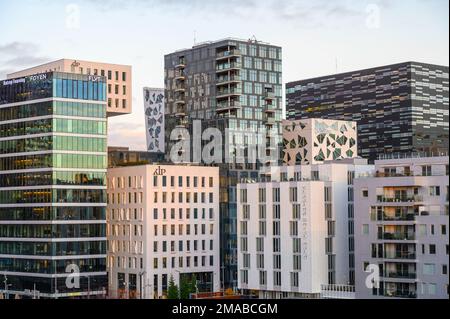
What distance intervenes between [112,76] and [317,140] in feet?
34.2

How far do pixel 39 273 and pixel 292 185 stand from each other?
8991mm

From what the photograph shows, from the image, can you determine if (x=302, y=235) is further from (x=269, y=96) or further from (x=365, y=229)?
(x=269, y=96)

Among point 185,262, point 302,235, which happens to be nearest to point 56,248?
point 185,262

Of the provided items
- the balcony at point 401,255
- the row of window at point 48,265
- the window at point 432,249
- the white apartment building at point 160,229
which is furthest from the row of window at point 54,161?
the window at point 432,249

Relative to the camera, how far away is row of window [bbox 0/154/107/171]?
2997 centimetres

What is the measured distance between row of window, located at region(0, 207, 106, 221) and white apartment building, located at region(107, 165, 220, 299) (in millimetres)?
1885

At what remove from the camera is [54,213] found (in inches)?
1172

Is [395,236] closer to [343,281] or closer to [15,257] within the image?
[343,281]

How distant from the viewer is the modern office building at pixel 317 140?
40.8 m

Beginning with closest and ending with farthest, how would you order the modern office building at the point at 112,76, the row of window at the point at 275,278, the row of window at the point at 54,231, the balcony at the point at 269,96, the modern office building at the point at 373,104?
the row of window at the point at 275,278, the row of window at the point at 54,231, the modern office building at the point at 373,104, the modern office building at the point at 112,76, the balcony at the point at 269,96

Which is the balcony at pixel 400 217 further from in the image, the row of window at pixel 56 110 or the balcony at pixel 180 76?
the balcony at pixel 180 76

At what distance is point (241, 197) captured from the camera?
29.5 m

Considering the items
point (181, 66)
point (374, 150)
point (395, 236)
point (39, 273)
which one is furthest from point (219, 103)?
point (395, 236)

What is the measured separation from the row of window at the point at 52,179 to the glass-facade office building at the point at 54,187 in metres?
0.03
